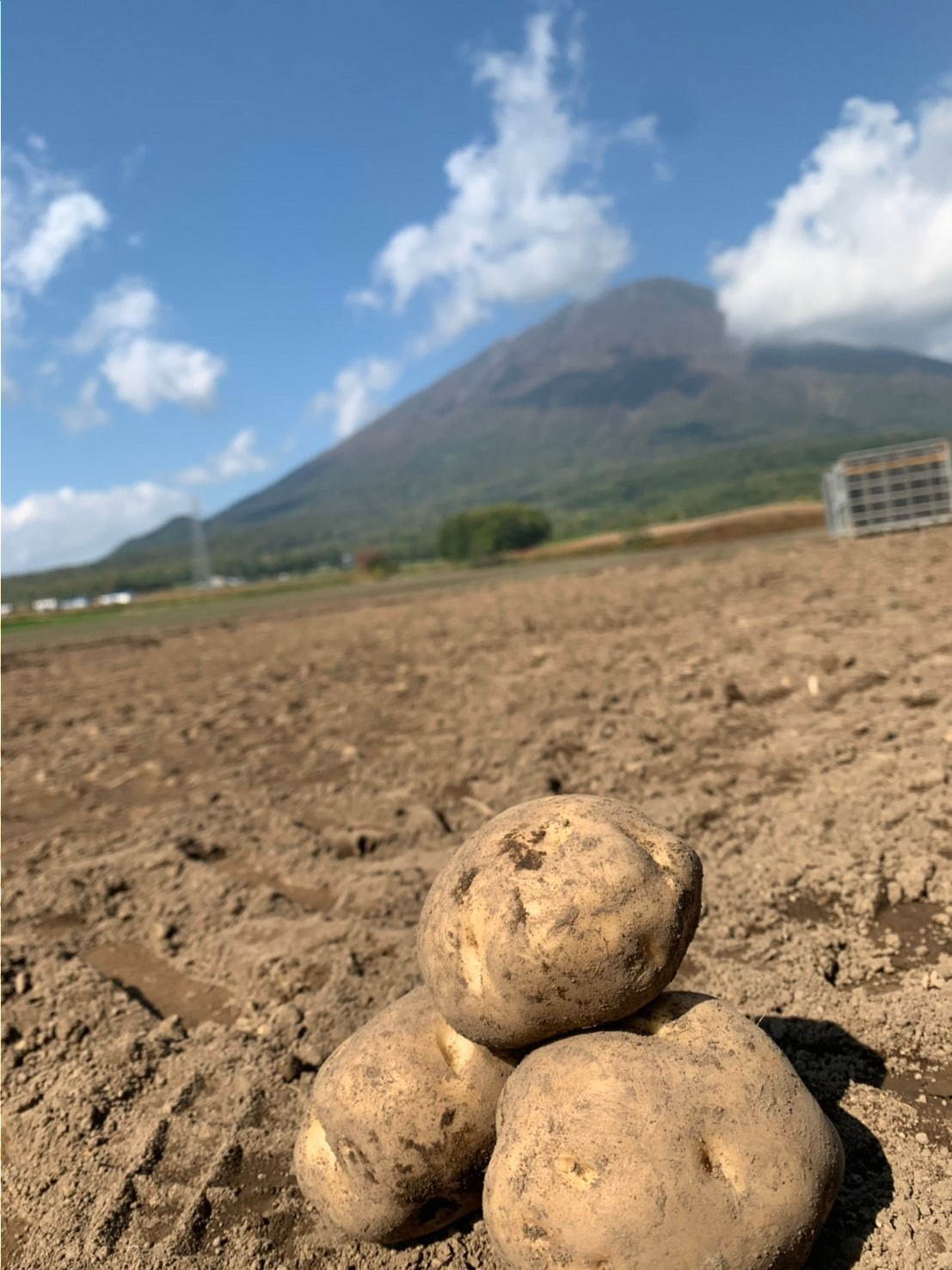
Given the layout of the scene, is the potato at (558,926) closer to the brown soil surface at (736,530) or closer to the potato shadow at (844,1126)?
the potato shadow at (844,1126)

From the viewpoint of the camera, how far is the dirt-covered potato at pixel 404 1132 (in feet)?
8.68

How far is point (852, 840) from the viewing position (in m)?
4.76

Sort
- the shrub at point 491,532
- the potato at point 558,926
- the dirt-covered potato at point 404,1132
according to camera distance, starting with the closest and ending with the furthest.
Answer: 1. the potato at point 558,926
2. the dirt-covered potato at point 404,1132
3. the shrub at point 491,532

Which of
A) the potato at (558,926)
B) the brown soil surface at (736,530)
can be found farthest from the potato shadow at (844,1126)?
the brown soil surface at (736,530)

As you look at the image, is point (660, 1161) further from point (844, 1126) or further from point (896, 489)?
point (896, 489)

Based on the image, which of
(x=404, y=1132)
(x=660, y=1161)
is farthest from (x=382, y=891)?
(x=660, y=1161)

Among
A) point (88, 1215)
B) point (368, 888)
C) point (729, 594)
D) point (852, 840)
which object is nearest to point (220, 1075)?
point (88, 1215)

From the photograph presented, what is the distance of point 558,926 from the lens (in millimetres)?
2467

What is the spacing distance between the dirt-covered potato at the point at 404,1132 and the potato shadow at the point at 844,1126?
102cm

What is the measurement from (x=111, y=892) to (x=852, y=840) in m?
4.61

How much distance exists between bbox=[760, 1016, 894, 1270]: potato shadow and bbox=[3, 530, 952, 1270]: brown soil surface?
0.01 metres

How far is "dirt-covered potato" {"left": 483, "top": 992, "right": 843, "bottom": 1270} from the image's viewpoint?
2170mm

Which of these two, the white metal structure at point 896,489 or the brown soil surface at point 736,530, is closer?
the white metal structure at point 896,489

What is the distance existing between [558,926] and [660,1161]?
24.1 inches
